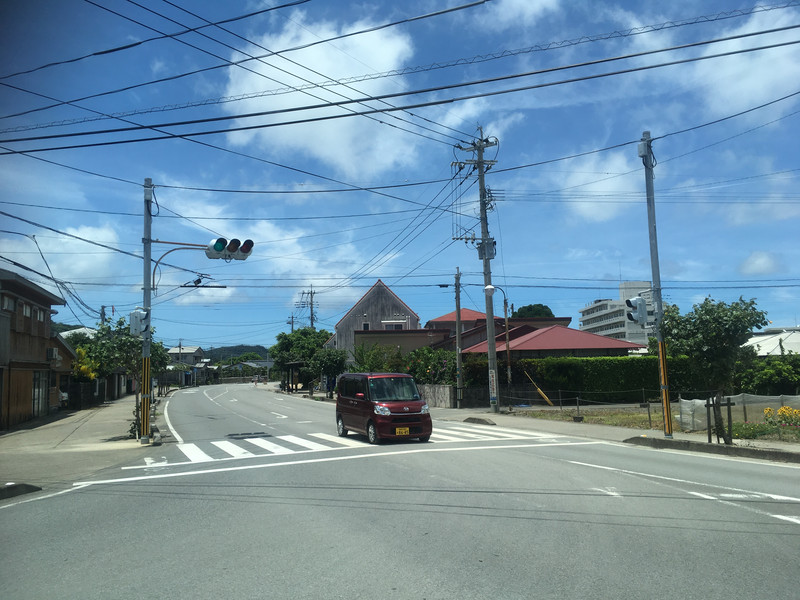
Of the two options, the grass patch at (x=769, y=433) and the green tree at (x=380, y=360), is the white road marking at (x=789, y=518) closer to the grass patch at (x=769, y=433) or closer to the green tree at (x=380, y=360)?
the grass patch at (x=769, y=433)

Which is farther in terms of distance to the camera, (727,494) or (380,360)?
(380,360)

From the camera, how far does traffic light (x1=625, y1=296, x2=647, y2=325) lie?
56.9 feet

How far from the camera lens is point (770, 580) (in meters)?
5.33

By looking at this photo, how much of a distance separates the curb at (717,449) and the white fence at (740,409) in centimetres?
273

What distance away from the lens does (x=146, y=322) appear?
17.8m

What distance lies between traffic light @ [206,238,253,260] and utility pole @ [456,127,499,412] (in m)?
14.5

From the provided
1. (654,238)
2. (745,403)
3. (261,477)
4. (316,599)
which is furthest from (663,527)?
(745,403)

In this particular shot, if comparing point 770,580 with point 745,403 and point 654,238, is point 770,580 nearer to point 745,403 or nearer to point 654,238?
point 654,238

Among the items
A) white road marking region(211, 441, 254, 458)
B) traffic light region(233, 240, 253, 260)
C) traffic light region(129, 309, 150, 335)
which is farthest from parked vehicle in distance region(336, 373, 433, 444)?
traffic light region(129, 309, 150, 335)

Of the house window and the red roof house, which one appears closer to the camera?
the house window

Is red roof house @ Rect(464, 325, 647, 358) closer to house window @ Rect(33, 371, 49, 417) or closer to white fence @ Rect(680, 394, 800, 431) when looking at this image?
white fence @ Rect(680, 394, 800, 431)

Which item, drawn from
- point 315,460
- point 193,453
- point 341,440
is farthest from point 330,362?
point 315,460

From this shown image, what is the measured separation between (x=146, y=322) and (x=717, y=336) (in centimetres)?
1593

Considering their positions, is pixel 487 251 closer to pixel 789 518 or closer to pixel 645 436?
pixel 645 436
